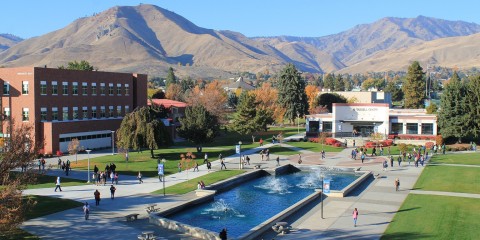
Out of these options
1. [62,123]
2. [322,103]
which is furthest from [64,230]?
[322,103]

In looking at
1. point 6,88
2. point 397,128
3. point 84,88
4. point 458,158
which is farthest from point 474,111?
point 6,88

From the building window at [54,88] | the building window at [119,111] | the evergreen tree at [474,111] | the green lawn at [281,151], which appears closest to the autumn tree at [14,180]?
the building window at [54,88]

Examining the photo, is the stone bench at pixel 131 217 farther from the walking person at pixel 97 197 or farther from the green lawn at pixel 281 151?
the green lawn at pixel 281 151

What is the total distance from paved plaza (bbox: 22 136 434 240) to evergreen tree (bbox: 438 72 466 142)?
2683 cm

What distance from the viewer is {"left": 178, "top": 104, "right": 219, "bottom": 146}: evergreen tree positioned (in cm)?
6531

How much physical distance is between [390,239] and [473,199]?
48.4ft

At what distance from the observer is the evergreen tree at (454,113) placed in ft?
248

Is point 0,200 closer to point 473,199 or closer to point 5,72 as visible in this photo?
point 473,199

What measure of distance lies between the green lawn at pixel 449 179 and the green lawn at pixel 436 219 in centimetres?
449

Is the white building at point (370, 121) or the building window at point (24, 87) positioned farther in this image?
the white building at point (370, 121)

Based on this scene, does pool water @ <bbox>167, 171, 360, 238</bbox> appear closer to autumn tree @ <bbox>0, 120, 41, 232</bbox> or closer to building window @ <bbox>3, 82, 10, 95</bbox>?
autumn tree @ <bbox>0, 120, 41, 232</bbox>

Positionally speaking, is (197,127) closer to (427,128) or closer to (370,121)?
(370,121)

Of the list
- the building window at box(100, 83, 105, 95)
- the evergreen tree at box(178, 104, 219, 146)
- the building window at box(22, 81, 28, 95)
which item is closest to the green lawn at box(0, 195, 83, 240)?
the evergreen tree at box(178, 104, 219, 146)

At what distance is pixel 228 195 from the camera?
44375 mm
